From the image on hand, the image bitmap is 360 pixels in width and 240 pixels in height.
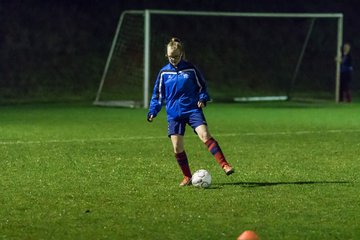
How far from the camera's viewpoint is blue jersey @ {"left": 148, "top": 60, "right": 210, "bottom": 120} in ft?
38.8

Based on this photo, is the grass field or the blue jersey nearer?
the grass field

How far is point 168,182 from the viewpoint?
11930mm

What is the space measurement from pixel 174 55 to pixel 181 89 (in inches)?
16.5

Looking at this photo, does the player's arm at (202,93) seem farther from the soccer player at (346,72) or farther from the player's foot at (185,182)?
→ the soccer player at (346,72)

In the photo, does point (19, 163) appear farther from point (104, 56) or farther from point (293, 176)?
point (104, 56)

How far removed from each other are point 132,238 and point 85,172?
4.39 metres

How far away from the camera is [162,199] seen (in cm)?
1061

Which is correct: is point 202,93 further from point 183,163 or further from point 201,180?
point 201,180

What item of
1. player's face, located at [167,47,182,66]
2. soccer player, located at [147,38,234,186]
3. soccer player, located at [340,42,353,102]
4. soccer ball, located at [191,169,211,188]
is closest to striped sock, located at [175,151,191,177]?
soccer player, located at [147,38,234,186]

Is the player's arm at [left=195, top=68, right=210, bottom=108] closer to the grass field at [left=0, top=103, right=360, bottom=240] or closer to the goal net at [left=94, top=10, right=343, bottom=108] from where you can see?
the grass field at [left=0, top=103, right=360, bottom=240]

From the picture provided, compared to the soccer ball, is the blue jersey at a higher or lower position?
higher

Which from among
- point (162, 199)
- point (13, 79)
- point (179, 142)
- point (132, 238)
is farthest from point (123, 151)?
point (13, 79)

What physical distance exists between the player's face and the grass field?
1.39 m

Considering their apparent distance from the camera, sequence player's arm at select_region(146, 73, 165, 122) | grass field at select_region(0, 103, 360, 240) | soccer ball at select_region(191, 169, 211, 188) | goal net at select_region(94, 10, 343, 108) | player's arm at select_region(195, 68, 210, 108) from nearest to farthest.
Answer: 1. grass field at select_region(0, 103, 360, 240)
2. soccer ball at select_region(191, 169, 211, 188)
3. player's arm at select_region(195, 68, 210, 108)
4. player's arm at select_region(146, 73, 165, 122)
5. goal net at select_region(94, 10, 343, 108)
